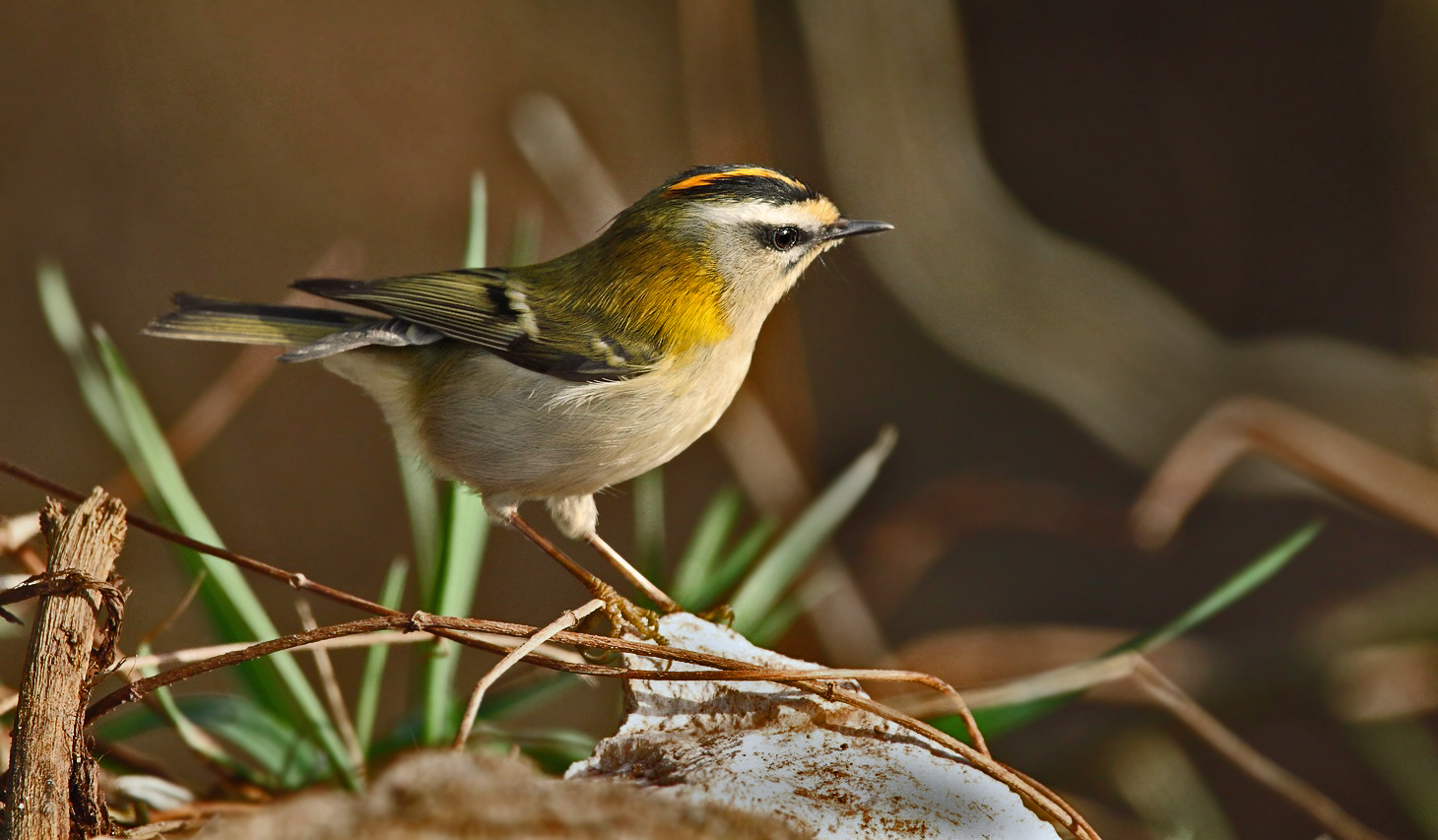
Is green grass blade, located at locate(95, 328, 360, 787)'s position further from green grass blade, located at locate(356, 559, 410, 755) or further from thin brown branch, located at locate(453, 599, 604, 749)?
thin brown branch, located at locate(453, 599, 604, 749)

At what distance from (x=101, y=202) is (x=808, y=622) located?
7.33 feet

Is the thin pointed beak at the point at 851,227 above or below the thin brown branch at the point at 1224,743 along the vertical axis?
above

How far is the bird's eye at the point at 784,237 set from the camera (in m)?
1.52

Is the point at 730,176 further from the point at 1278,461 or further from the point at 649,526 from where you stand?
the point at 1278,461

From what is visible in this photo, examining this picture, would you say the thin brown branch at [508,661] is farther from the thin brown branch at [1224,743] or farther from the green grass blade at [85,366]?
the green grass blade at [85,366]

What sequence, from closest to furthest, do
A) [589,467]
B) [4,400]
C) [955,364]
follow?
[589,467], [4,400], [955,364]

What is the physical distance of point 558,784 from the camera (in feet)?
2.00

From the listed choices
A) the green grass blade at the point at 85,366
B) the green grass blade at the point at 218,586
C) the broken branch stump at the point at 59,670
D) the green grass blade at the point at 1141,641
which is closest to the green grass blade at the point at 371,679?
the green grass blade at the point at 218,586

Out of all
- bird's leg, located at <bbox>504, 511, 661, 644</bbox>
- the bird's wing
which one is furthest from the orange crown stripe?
bird's leg, located at <bbox>504, 511, 661, 644</bbox>

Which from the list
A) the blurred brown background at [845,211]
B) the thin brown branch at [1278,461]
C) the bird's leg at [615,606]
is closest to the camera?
the bird's leg at [615,606]

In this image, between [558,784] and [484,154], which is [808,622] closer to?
[558,784]

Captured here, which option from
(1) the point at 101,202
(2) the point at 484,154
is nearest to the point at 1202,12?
(2) the point at 484,154

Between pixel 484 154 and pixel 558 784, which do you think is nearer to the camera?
pixel 558 784

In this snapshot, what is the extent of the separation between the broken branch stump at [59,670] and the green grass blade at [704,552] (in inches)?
29.8
